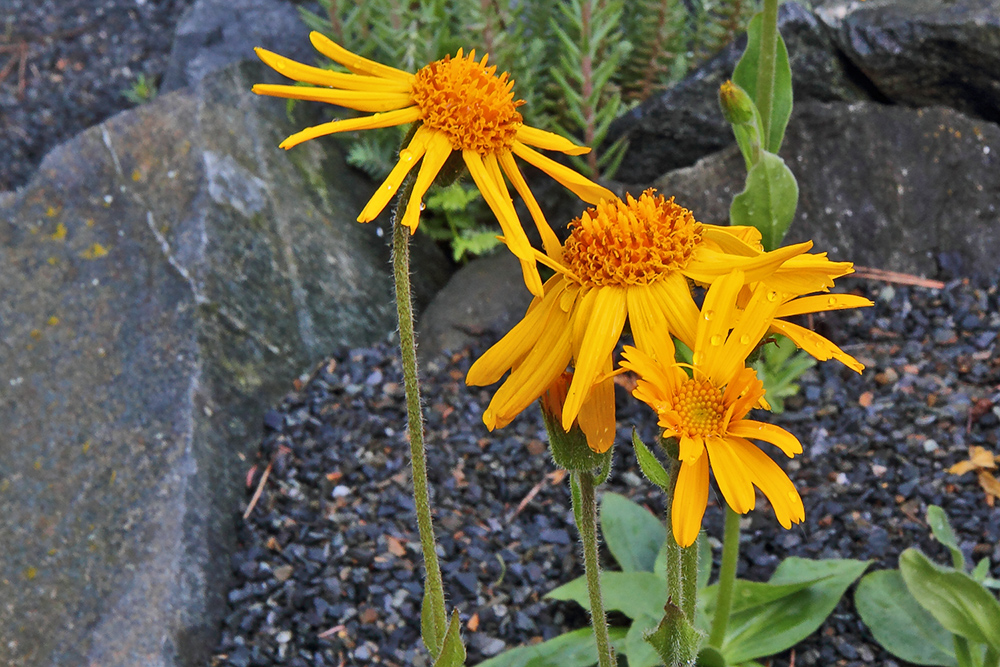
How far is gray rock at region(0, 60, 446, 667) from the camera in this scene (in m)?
2.45

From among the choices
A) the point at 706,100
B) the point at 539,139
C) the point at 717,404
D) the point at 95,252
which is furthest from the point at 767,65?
the point at 95,252

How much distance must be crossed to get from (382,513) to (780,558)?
1138 mm

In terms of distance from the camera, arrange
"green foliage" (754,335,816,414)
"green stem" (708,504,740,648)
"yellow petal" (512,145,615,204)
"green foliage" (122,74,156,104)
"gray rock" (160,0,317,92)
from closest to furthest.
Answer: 1. "yellow petal" (512,145,615,204)
2. "green stem" (708,504,740,648)
3. "green foliage" (754,335,816,414)
4. "gray rock" (160,0,317,92)
5. "green foliage" (122,74,156,104)

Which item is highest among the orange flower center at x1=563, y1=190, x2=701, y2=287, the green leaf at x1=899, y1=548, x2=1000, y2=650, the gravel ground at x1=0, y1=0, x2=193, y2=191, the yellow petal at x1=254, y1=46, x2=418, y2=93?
the yellow petal at x1=254, y1=46, x2=418, y2=93

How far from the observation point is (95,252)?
3.06 meters

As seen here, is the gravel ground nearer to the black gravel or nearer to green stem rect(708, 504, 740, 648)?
the black gravel

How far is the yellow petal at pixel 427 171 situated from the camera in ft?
4.25

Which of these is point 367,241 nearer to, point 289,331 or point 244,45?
point 289,331

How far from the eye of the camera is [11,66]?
5102 mm

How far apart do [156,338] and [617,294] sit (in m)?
1.88

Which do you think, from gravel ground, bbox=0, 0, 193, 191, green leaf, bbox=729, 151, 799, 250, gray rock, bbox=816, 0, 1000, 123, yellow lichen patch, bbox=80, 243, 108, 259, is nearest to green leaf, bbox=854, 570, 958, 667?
green leaf, bbox=729, 151, 799, 250

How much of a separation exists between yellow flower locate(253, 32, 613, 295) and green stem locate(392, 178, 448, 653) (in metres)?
0.08

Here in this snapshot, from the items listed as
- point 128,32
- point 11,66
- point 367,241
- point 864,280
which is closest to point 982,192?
point 864,280

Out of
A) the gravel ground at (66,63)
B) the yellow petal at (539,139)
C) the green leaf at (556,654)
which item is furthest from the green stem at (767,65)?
the gravel ground at (66,63)
